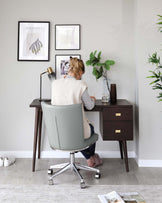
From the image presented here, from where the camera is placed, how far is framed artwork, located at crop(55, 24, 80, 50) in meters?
3.52

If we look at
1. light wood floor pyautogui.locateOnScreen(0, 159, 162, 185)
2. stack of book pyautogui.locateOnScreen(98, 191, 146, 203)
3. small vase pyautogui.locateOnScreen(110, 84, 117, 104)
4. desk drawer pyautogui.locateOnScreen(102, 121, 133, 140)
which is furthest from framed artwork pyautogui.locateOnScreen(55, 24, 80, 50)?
stack of book pyautogui.locateOnScreen(98, 191, 146, 203)

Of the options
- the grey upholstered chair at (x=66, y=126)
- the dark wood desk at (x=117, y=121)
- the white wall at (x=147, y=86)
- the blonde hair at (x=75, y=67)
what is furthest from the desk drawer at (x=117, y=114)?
the blonde hair at (x=75, y=67)

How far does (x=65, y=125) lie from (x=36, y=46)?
4.74ft

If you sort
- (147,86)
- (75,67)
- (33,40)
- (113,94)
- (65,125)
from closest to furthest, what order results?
(65,125) → (75,67) → (147,86) → (113,94) → (33,40)

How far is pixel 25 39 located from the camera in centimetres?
353

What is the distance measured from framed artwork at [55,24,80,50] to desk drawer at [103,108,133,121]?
1.03 metres

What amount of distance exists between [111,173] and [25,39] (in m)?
2.06

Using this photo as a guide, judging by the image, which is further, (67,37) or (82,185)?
(67,37)

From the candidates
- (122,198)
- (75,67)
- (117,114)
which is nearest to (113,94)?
(117,114)

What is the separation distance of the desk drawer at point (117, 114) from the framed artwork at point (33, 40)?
3.94 feet

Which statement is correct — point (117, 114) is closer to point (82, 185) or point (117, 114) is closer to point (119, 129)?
point (119, 129)

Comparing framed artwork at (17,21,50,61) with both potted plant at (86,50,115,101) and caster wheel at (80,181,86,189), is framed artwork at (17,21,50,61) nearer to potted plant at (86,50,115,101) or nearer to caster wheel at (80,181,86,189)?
potted plant at (86,50,115,101)

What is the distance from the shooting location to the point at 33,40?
3.53 metres

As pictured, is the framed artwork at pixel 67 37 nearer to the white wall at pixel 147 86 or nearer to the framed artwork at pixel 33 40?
the framed artwork at pixel 33 40
